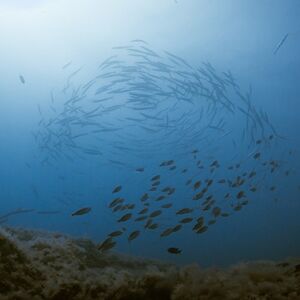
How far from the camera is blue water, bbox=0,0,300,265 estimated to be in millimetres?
6438

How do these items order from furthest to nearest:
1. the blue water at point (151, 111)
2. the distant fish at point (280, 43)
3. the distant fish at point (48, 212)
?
the distant fish at point (48, 212)
the distant fish at point (280, 43)
the blue water at point (151, 111)

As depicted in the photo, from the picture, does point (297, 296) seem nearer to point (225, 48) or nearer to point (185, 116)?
point (225, 48)

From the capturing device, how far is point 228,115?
8.20 m

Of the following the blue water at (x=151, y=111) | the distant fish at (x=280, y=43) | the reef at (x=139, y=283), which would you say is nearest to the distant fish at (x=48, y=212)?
the blue water at (x=151, y=111)

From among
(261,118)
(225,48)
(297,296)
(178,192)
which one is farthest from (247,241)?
(297,296)

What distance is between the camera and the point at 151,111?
26.8 ft

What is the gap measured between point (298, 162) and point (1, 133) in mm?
7547

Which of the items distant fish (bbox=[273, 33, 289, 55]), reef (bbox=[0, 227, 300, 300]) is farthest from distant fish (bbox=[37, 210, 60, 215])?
distant fish (bbox=[273, 33, 289, 55])

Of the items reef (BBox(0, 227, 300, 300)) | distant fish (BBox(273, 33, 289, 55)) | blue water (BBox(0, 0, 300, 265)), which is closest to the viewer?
reef (BBox(0, 227, 300, 300))

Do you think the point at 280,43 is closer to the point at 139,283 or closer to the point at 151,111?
the point at 151,111

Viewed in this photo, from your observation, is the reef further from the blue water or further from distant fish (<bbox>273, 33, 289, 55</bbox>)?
distant fish (<bbox>273, 33, 289, 55</bbox>)

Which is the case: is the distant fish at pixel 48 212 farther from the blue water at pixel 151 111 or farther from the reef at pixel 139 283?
the reef at pixel 139 283

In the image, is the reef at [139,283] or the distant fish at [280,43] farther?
the distant fish at [280,43]

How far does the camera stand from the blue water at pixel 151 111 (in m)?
6.44
